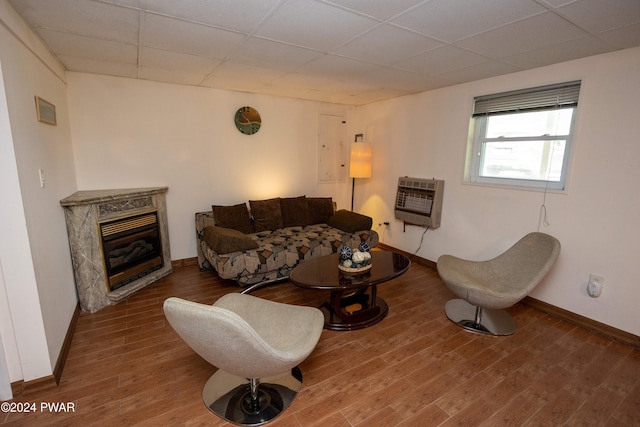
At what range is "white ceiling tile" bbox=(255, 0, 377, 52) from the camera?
5.76 ft

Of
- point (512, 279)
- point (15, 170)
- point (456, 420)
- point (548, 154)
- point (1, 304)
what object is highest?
point (548, 154)

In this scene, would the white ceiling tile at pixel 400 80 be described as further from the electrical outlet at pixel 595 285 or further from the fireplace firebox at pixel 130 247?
the fireplace firebox at pixel 130 247

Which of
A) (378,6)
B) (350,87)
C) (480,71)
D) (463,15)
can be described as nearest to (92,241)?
(378,6)

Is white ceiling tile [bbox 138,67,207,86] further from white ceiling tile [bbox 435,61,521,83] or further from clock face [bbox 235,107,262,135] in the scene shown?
white ceiling tile [bbox 435,61,521,83]

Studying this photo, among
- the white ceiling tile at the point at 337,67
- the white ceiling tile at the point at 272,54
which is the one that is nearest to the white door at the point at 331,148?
the white ceiling tile at the point at 337,67

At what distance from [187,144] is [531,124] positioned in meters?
3.85

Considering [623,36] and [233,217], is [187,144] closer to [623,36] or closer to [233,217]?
[233,217]

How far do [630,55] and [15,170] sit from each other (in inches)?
165

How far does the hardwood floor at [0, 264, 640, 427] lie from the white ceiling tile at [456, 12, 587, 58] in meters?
2.29

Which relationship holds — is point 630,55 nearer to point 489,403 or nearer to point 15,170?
point 489,403

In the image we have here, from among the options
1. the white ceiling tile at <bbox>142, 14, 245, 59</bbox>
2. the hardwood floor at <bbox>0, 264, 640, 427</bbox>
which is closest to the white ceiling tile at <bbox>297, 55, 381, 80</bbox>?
the white ceiling tile at <bbox>142, 14, 245, 59</bbox>

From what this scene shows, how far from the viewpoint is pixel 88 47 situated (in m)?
2.38

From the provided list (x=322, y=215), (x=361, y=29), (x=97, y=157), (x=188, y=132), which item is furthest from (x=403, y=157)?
(x=97, y=157)

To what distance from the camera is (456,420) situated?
167 cm
